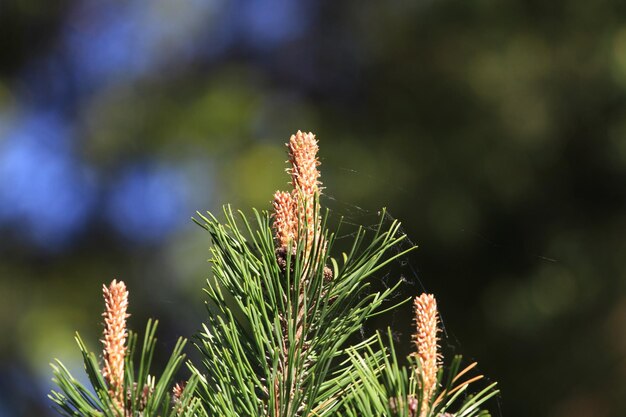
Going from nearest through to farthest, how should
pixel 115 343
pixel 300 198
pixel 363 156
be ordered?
pixel 115 343 < pixel 300 198 < pixel 363 156

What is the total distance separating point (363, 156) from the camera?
3.11 metres

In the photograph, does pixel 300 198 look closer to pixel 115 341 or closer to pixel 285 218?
pixel 285 218

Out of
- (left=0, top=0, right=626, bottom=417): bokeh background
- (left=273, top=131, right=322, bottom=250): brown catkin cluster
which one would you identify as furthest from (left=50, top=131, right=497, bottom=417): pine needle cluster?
(left=0, top=0, right=626, bottom=417): bokeh background

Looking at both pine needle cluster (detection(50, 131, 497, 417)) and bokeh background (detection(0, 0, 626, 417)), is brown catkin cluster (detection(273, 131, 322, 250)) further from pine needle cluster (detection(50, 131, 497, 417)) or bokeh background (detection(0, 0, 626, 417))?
bokeh background (detection(0, 0, 626, 417))

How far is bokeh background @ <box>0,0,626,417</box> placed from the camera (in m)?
2.86

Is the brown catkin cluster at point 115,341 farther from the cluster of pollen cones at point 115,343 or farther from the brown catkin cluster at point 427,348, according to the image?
the brown catkin cluster at point 427,348

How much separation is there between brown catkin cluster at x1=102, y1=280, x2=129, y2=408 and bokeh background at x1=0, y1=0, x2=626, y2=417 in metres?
2.00

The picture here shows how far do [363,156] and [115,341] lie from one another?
2541mm

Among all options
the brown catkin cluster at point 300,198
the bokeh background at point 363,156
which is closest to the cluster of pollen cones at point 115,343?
the brown catkin cluster at point 300,198

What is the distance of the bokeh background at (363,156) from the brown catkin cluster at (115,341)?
2.00 meters

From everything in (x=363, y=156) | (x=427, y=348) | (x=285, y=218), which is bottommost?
(x=427, y=348)

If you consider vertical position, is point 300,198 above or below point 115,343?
above

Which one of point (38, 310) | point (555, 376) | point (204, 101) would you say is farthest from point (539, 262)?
point (38, 310)

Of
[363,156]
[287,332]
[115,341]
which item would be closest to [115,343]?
[115,341]
